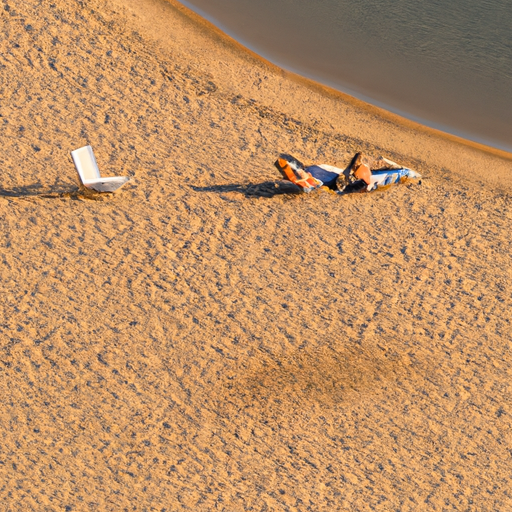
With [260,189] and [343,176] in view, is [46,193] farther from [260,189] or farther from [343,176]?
[343,176]

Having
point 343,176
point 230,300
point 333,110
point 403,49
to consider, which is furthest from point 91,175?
point 403,49

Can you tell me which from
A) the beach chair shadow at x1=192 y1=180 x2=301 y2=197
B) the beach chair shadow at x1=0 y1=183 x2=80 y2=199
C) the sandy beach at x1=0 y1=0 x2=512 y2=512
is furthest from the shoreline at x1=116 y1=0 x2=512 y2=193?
the beach chair shadow at x1=0 y1=183 x2=80 y2=199

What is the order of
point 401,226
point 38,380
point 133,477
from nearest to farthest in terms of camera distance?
point 133,477
point 38,380
point 401,226

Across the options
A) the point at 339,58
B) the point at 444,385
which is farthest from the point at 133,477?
the point at 339,58

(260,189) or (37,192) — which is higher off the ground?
(260,189)

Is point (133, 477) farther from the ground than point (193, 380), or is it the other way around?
point (193, 380)

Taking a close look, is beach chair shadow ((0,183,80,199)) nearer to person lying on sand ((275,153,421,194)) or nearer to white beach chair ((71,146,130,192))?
white beach chair ((71,146,130,192))

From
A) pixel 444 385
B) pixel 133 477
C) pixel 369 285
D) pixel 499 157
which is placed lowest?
pixel 133 477

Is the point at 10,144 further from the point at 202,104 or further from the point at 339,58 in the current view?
the point at 339,58
